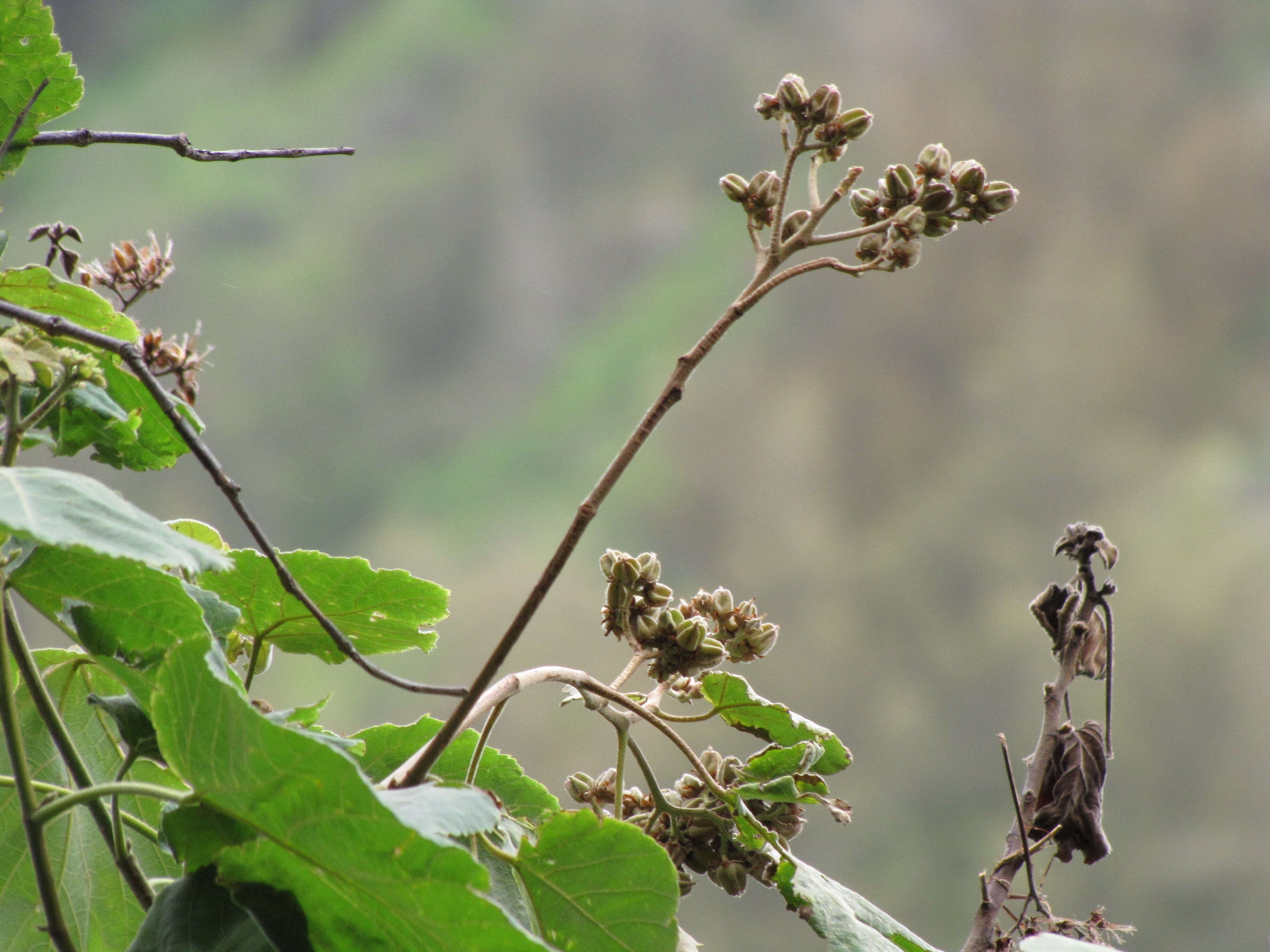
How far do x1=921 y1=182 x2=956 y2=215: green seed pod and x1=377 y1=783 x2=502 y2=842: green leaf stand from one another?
13.0 inches

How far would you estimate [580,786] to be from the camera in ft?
1.95

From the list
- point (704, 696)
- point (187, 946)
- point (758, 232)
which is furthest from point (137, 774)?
point (758, 232)

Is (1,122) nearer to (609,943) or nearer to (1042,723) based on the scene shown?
(609,943)

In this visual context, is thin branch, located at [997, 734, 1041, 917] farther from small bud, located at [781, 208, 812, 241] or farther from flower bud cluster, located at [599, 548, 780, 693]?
small bud, located at [781, 208, 812, 241]

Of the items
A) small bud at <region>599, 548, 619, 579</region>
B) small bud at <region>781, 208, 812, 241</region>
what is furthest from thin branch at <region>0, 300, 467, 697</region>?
small bud at <region>781, 208, 812, 241</region>

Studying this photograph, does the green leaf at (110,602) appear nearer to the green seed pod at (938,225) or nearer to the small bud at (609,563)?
Result: the small bud at (609,563)

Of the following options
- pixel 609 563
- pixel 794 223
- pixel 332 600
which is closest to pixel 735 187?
pixel 794 223

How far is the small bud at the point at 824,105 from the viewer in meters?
0.53

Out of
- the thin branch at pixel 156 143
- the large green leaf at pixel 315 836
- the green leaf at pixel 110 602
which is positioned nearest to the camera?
the large green leaf at pixel 315 836

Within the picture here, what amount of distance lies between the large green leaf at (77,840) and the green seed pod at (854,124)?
45 cm

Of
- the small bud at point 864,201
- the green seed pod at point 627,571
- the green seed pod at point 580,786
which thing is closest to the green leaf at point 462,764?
the green seed pod at point 580,786

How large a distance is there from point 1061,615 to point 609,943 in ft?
0.94

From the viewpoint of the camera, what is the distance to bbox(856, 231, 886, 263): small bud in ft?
1.66

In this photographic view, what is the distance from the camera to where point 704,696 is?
57 centimetres
